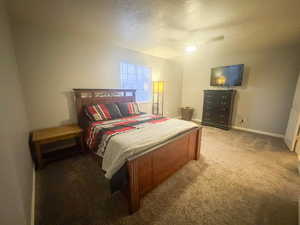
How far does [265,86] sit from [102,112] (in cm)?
449

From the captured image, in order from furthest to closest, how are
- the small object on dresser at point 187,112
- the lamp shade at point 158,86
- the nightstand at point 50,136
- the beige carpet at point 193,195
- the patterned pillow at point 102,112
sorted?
1. the small object on dresser at point 187,112
2. the lamp shade at point 158,86
3. the patterned pillow at point 102,112
4. the nightstand at point 50,136
5. the beige carpet at point 193,195

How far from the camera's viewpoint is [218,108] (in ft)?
13.3

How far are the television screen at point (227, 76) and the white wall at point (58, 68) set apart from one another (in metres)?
3.17

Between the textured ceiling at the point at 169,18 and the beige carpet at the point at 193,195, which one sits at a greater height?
the textured ceiling at the point at 169,18

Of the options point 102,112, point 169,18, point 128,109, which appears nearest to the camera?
point 169,18

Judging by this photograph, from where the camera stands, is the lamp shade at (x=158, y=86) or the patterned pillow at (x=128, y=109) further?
the lamp shade at (x=158, y=86)

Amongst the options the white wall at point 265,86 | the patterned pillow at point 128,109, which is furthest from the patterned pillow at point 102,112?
the white wall at point 265,86

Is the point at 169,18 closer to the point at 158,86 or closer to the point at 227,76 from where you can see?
the point at 158,86

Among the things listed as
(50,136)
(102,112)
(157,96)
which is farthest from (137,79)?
(50,136)

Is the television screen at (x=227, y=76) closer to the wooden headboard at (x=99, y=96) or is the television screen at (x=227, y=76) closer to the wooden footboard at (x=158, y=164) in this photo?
the wooden footboard at (x=158, y=164)

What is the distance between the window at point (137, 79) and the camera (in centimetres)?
355

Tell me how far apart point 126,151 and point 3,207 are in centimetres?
89

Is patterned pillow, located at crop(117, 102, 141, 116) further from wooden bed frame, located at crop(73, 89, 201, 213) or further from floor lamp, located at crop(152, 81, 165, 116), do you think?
floor lamp, located at crop(152, 81, 165, 116)

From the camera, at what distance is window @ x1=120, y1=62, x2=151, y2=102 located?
11.6 ft
